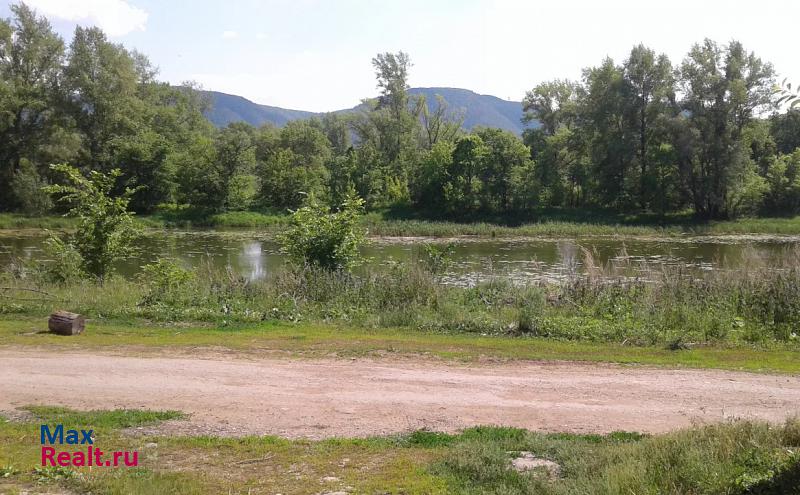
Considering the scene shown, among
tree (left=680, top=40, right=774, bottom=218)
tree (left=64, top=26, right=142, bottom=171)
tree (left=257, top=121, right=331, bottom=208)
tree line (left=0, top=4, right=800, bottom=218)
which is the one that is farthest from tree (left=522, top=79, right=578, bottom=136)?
tree (left=64, top=26, right=142, bottom=171)

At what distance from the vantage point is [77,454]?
6.38m

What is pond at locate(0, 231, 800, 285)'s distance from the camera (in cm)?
2761

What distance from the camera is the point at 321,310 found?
15.9m

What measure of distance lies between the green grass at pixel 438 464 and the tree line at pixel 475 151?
53.8 m

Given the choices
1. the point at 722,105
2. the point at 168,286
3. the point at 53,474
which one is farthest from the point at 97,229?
the point at 722,105

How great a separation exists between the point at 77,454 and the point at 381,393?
4.07 meters

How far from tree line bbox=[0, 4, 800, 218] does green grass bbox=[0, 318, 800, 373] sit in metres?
46.8

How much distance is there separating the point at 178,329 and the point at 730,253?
33.4 meters

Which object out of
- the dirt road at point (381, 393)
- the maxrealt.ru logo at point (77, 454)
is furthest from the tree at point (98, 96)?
the maxrealt.ru logo at point (77, 454)

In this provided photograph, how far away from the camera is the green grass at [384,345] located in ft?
37.7

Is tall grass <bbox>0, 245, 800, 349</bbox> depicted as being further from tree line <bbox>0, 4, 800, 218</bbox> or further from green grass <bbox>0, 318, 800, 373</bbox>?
tree line <bbox>0, 4, 800, 218</bbox>

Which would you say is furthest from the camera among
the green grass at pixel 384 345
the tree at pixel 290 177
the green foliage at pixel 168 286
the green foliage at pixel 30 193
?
the tree at pixel 290 177

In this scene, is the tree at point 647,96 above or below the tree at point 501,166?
above

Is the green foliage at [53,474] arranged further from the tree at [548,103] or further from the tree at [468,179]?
the tree at [548,103]
